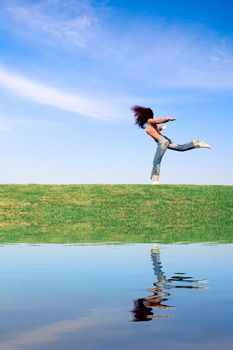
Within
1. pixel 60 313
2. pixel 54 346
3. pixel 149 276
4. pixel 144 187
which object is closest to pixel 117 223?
pixel 144 187

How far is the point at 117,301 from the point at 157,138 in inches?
833

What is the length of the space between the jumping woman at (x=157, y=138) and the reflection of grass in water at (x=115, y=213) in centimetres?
145

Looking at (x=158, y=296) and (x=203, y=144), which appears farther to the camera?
(x=203, y=144)

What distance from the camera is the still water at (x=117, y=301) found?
407 centimetres

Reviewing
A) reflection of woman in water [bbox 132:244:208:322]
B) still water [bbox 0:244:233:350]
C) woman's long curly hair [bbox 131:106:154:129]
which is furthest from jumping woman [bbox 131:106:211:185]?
reflection of woman in water [bbox 132:244:208:322]

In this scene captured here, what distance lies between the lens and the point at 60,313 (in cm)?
507

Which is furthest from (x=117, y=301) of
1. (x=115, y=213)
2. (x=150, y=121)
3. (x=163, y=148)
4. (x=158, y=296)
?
(x=150, y=121)

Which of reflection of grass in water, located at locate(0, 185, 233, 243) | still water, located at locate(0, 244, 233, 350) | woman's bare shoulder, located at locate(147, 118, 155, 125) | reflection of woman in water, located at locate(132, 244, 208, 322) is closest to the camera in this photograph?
still water, located at locate(0, 244, 233, 350)

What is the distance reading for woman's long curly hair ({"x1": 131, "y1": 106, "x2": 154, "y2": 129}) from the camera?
1057 inches

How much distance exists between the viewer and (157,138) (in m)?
26.5

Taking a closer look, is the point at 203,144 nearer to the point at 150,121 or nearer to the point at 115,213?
the point at 150,121

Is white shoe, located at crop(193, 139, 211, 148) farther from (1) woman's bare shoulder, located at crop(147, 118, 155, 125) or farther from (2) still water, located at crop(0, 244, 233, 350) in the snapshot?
(2) still water, located at crop(0, 244, 233, 350)

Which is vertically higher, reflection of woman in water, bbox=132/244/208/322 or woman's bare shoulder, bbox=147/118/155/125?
woman's bare shoulder, bbox=147/118/155/125

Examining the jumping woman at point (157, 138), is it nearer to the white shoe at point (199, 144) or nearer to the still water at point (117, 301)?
the white shoe at point (199, 144)
